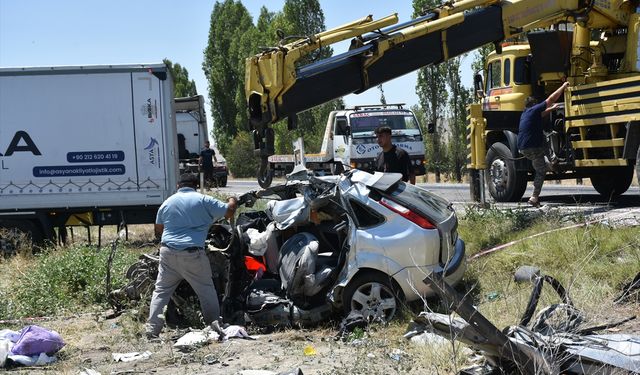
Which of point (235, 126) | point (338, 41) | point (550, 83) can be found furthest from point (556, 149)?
point (235, 126)

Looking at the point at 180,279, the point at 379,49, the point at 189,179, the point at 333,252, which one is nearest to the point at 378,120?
the point at 379,49

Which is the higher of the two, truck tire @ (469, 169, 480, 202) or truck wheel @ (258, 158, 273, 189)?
truck wheel @ (258, 158, 273, 189)

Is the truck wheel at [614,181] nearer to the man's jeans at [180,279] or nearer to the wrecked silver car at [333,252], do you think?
the wrecked silver car at [333,252]

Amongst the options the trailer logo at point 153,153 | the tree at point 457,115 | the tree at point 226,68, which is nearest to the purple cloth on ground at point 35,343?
the trailer logo at point 153,153

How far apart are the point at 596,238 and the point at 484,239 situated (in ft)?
6.24

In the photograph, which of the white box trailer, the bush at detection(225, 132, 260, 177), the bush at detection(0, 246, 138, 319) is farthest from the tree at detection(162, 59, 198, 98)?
the bush at detection(0, 246, 138, 319)

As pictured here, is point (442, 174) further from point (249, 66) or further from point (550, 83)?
point (249, 66)

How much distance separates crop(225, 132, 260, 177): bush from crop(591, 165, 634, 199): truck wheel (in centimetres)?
3760

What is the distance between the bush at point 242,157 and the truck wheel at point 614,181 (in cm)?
3760

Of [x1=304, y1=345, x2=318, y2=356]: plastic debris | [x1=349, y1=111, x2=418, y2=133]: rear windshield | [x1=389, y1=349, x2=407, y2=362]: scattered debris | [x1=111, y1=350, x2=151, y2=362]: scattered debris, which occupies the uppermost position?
[x1=349, y1=111, x2=418, y2=133]: rear windshield

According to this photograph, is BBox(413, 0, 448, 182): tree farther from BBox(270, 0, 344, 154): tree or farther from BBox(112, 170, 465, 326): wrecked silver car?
BBox(112, 170, 465, 326): wrecked silver car

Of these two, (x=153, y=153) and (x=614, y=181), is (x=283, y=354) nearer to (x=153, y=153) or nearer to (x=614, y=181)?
(x=153, y=153)

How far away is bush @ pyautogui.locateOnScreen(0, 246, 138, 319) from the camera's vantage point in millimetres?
9570

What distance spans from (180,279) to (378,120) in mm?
16477
